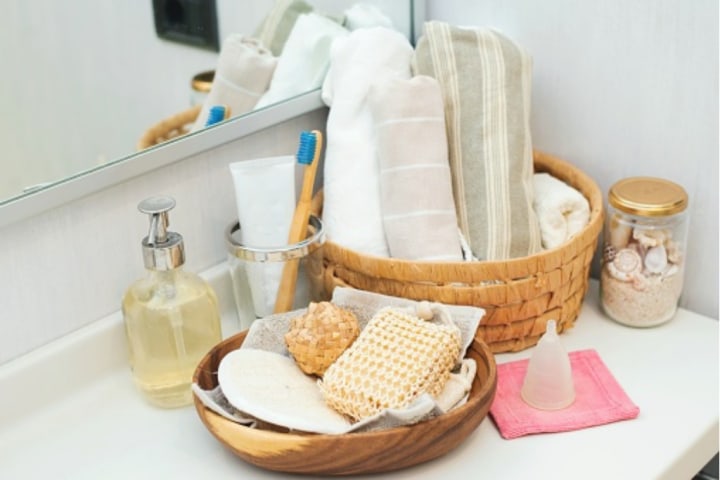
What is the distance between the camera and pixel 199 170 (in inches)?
41.9

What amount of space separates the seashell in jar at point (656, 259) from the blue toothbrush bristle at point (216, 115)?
19.9 inches

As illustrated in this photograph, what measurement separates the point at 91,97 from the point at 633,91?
61 cm

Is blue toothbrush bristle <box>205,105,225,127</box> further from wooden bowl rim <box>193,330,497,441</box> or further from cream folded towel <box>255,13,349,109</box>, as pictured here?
wooden bowl rim <box>193,330,497,441</box>

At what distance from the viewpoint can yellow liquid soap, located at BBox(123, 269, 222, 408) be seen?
94 centimetres

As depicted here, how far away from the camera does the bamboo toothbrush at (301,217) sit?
101 cm

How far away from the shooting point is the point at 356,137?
1.07 metres

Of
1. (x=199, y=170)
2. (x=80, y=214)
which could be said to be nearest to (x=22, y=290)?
(x=80, y=214)

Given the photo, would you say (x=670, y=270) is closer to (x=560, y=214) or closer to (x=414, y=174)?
(x=560, y=214)

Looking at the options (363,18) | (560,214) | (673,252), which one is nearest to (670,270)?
(673,252)

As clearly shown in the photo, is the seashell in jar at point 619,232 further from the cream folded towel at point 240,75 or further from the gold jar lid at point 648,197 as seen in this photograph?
the cream folded towel at point 240,75

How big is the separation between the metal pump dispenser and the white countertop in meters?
0.14

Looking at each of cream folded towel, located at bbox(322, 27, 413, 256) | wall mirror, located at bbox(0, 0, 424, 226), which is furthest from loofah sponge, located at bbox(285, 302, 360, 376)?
wall mirror, located at bbox(0, 0, 424, 226)

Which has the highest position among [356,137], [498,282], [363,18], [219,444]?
[363,18]

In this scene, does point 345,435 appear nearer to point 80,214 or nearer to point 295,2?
point 80,214
